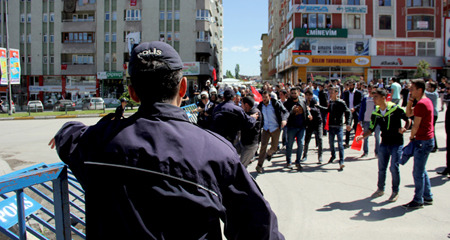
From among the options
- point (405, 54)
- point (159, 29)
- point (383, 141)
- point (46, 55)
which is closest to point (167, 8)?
point (159, 29)

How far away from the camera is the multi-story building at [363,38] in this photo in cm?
3994

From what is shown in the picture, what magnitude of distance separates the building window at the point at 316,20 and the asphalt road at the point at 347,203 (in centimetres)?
3430

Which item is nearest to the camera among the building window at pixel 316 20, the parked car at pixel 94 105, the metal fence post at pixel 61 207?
the metal fence post at pixel 61 207

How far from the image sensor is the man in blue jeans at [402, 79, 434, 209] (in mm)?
5125

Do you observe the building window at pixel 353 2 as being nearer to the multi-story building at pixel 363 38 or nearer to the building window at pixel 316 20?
the multi-story building at pixel 363 38

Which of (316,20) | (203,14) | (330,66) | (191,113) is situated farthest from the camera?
(203,14)

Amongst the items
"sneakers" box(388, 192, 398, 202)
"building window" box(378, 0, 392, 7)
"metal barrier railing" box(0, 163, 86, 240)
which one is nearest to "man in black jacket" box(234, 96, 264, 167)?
"sneakers" box(388, 192, 398, 202)

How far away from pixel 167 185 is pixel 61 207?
4.37 ft

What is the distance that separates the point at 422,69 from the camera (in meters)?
37.9

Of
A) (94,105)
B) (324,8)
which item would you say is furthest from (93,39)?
(324,8)

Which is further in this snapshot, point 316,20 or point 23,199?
point 316,20

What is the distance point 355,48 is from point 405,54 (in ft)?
21.4

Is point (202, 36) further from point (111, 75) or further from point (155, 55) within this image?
point (155, 55)

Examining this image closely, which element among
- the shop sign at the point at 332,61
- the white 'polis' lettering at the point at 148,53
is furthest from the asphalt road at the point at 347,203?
the shop sign at the point at 332,61
